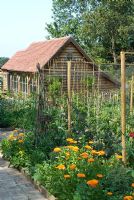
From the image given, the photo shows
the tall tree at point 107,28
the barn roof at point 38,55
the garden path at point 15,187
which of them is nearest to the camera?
the garden path at point 15,187

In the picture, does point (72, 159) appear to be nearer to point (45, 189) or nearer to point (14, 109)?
point (45, 189)

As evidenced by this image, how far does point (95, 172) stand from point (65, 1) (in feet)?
142

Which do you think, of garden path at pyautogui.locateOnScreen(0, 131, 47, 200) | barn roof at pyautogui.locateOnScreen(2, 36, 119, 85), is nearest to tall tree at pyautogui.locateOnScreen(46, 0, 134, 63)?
A: barn roof at pyautogui.locateOnScreen(2, 36, 119, 85)

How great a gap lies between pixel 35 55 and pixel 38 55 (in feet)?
2.69

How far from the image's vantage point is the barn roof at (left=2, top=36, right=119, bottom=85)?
23.9m

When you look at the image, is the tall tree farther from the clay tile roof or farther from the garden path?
the garden path

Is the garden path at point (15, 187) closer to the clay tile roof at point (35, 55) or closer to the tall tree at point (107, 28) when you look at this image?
the clay tile roof at point (35, 55)

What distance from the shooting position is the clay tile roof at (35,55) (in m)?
24.0

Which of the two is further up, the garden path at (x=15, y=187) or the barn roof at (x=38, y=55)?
the barn roof at (x=38, y=55)

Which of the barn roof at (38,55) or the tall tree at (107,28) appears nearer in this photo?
the barn roof at (38,55)

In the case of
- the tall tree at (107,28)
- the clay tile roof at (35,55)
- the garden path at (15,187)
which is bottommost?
the garden path at (15,187)

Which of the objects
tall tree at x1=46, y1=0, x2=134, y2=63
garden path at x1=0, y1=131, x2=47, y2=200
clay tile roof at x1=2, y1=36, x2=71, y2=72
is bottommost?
garden path at x1=0, y1=131, x2=47, y2=200

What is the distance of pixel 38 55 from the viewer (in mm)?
25438

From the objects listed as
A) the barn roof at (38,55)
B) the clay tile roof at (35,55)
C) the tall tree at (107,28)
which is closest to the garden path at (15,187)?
the barn roof at (38,55)
